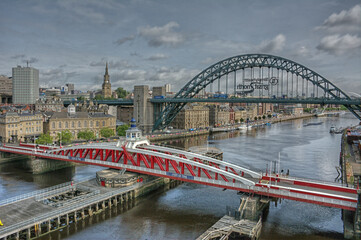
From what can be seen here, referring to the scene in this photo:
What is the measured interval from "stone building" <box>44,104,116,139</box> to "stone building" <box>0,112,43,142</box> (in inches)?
73.5

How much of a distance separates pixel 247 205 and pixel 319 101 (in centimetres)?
3741

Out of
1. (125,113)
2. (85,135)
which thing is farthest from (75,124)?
(125,113)

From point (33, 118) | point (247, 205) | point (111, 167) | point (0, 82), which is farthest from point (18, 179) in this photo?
point (0, 82)

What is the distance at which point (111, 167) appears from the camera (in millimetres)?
32281

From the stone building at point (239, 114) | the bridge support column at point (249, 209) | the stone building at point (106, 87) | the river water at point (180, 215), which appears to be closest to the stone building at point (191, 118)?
the stone building at point (239, 114)

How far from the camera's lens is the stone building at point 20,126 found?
52000 mm

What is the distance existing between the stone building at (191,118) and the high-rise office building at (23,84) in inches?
2516

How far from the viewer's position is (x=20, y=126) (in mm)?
54000

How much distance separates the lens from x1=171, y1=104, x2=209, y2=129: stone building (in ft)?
297

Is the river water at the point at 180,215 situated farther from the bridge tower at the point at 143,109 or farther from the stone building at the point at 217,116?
the stone building at the point at 217,116

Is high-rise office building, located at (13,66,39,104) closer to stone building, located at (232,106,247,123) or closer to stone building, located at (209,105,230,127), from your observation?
stone building, located at (209,105,230,127)

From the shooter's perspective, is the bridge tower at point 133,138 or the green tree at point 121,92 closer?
the bridge tower at point 133,138

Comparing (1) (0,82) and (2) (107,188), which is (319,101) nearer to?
(2) (107,188)

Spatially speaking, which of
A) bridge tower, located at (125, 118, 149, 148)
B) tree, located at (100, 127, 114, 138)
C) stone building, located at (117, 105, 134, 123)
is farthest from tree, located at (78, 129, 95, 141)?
stone building, located at (117, 105, 134, 123)
